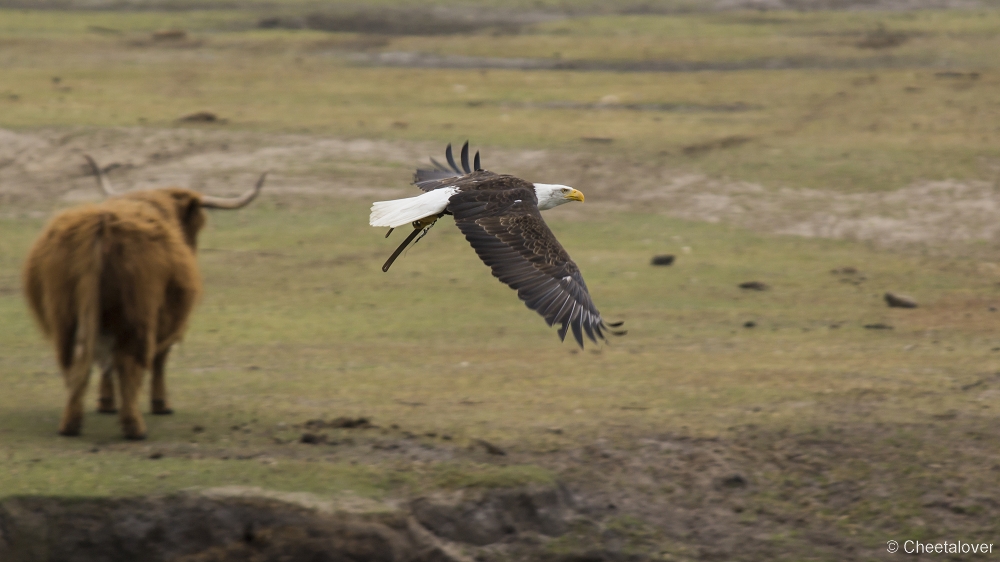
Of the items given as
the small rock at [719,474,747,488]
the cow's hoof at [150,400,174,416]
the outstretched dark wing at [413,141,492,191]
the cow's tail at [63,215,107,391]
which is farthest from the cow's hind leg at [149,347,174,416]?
the small rock at [719,474,747,488]

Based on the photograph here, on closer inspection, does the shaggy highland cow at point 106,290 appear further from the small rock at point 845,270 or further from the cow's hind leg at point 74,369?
the small rock at point 845,270

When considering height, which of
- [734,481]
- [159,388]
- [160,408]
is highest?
[159,388]

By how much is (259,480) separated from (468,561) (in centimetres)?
122

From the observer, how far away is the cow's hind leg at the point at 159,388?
8586mm

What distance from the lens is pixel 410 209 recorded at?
22.2ft

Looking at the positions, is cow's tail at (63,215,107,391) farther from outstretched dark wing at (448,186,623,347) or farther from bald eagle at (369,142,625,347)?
outstretched dark wing at (448,186,623,347)

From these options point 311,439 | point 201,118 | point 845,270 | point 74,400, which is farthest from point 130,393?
point 201,118

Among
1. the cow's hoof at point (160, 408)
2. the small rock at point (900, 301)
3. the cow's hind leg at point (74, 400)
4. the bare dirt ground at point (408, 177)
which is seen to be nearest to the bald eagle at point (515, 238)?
the cow's hind leg at point (74, 400)

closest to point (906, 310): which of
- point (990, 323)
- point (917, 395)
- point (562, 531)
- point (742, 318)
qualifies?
point (990, 323)

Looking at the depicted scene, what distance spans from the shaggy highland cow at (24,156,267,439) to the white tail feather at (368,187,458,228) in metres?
1.82

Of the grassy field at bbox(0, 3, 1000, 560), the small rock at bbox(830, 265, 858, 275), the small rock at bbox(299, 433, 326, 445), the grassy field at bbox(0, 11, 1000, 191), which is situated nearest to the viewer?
the grassy field at bbox(0, 3, 1000, 560)

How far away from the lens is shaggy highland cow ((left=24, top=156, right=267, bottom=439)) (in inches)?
308

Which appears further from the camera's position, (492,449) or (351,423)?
(351,423)

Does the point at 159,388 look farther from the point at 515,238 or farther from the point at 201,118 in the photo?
the point at 201,118
